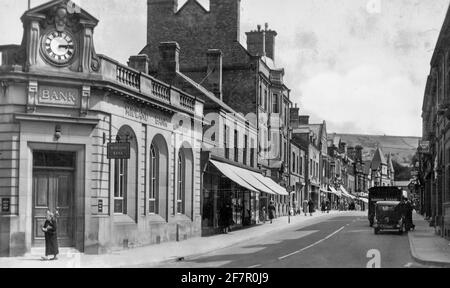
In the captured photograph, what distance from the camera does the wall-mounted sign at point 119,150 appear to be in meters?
20.6

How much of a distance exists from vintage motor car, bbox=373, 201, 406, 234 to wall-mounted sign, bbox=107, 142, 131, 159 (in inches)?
659

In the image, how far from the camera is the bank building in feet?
65.9

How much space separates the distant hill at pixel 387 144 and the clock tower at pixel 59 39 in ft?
406

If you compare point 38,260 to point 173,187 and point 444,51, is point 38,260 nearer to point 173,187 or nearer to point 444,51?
point 173,187

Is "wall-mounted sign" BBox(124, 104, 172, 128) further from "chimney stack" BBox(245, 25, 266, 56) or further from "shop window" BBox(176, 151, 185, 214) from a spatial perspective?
"chimney stack" BBox(245, 25, 266, 56)

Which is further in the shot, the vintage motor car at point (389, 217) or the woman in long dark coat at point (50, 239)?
the vintage motor car at point (389, 217)

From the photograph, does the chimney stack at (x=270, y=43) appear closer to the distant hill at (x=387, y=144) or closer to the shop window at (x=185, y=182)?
the shop window at (x=185, y=182)

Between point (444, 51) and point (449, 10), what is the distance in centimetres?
597

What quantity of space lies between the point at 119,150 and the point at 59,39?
4109 mm

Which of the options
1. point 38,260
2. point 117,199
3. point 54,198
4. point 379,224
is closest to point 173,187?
point 117,199

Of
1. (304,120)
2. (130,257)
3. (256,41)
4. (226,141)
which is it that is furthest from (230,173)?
(304,120)

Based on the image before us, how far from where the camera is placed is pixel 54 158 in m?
21.1

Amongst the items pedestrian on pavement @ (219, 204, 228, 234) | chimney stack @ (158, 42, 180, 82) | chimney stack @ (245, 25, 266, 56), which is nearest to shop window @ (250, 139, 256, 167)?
chimney stack @ (158, 42, 180, 82)

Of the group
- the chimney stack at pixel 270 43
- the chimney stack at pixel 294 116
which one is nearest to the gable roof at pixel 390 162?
the chimney stack at pixel 294 116
